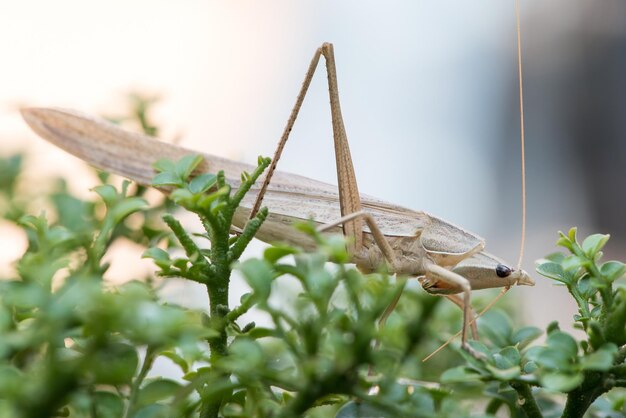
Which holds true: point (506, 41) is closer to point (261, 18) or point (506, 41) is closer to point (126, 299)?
point (261, 18)

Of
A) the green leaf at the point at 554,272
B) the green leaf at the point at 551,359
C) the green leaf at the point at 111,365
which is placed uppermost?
the green leaf at the point at 554,272

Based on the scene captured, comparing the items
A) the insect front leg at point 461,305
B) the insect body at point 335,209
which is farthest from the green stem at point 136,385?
the insect front leg at point 461,305

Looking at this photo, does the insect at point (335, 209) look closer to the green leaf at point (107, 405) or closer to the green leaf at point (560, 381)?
the green leaf at point (560, 381)

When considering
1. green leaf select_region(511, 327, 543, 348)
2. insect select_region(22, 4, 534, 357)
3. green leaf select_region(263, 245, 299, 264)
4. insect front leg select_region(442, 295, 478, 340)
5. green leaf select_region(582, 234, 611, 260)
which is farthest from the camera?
insect front leg select_region(442, 295, 478, 340)

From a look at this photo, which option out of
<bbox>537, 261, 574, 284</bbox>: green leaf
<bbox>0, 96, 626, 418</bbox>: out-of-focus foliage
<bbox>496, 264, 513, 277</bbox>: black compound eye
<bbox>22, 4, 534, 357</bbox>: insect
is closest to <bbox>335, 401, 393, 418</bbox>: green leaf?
<bbox>0, 96, 626, 418</bbox>: out-of-focus foliage

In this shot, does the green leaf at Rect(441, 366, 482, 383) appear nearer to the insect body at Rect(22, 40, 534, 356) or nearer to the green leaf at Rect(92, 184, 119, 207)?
the green leaf at Rect(92, 184, 119, 207)

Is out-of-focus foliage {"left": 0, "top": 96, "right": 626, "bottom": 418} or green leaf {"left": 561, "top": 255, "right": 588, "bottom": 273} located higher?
green leaf {"left": 561, "top": 255, "right": 588, "bottom": 273}

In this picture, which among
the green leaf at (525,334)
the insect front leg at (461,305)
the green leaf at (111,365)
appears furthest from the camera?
the insect front leg at (461,305)
